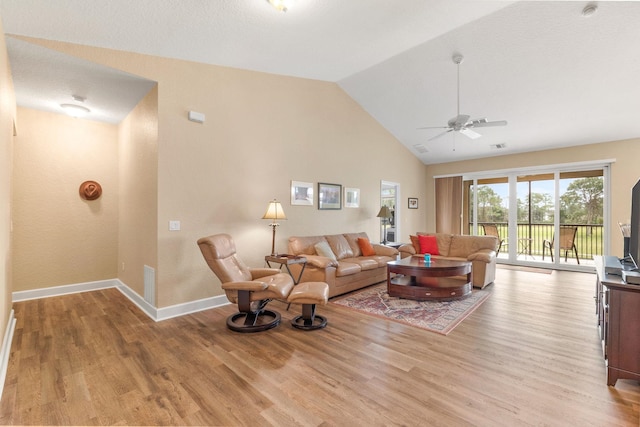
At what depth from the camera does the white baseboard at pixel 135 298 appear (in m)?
3.43

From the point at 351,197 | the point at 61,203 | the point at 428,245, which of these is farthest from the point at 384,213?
the point at 61,203

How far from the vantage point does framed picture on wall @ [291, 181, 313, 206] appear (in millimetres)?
4832

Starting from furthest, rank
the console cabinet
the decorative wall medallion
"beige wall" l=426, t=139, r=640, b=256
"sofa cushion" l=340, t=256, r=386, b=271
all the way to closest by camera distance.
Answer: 1. "beige wall" l=426, t=139, r=640, b=256
2. "sofa cushion" l=340, t=256, r=386, b=271
3. the decorative wall medallion
4. the console cabinet

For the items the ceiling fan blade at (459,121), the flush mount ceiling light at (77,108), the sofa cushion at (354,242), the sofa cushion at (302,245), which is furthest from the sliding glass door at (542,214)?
the flush mount ceiling light at (77,108)

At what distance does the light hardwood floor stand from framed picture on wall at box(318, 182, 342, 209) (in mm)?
2380

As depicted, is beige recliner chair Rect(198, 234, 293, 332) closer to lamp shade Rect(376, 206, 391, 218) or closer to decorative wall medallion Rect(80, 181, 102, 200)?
decorative wall medallion Rect(80, 181, 102, 200)

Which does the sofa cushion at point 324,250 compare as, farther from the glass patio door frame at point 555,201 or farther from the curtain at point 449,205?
the glass patio door frame at point 555,201

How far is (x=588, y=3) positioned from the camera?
3084 millimetres

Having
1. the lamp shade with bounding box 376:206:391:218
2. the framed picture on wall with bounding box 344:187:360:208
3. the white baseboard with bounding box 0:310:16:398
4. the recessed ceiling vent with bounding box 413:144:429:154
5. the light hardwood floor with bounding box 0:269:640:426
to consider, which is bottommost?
the light hardwood floor with bounding box 0:269:640:426

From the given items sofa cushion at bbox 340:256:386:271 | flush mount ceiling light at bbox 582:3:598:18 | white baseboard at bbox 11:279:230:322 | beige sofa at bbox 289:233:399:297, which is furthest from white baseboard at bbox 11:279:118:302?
flush mount ceiling light at bbox 582:3:598:18

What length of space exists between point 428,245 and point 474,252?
808mm

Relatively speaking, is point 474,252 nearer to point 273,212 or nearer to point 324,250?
point 324,250

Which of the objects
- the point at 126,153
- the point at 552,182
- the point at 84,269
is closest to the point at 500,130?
the point at 552,182

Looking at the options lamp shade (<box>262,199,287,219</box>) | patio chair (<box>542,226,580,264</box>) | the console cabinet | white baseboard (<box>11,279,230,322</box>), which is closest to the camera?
the console cabinet
